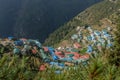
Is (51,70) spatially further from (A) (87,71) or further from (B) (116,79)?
(B) (116,79)

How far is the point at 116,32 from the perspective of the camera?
2847cm

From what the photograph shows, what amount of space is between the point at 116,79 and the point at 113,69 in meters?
0.31

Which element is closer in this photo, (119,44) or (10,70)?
(10,70)

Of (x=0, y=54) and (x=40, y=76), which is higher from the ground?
(x=0, y=54)

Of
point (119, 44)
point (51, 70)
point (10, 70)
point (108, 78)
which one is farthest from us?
point (119, 44)

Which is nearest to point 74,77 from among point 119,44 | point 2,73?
point 2,73

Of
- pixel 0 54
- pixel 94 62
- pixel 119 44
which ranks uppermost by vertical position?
pixel 119 44

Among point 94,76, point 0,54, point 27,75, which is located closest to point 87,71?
point 94,76

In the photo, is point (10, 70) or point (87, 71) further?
point (10, 70)

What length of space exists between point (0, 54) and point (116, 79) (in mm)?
2969

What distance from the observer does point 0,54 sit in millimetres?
8172

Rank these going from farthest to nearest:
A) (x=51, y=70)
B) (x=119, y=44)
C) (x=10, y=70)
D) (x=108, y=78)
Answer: (x=119, y=44), (x=10, y=70), (x=51, y=70), (x=108, y=78)

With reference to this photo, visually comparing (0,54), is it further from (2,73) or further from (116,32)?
(116,32)

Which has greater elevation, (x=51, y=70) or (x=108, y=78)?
(x=51, y=70)
